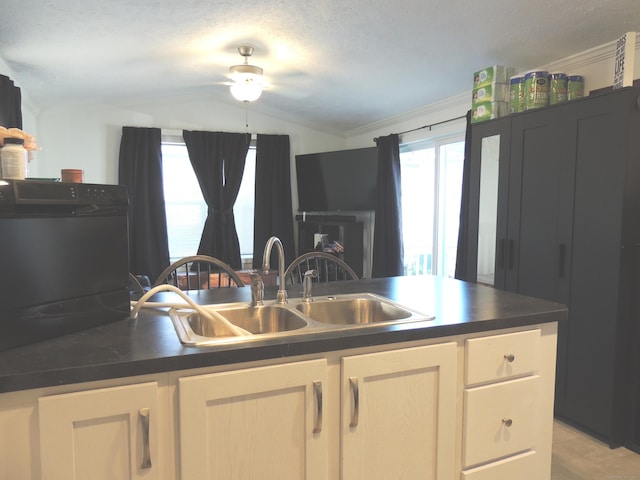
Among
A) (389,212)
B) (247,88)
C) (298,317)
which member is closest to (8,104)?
(247,88)

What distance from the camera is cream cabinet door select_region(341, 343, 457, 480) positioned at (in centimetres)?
135

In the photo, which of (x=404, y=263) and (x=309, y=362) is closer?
(x=309, y=362)

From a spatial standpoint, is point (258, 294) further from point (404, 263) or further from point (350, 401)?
point (404, 263)

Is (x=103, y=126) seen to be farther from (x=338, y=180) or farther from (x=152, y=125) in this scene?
(x=338, y=180)

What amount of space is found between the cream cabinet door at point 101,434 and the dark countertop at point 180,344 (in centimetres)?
5

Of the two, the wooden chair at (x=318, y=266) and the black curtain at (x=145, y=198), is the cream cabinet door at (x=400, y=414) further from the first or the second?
the black curtain at (x=145, y=198)

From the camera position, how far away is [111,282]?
4.61ft

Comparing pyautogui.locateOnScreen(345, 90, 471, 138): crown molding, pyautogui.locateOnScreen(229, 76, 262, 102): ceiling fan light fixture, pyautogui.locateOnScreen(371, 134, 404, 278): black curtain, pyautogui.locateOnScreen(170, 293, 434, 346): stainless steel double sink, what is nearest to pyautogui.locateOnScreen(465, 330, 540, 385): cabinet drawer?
pyautogui.locateOnScreen(170, 293, 434, 346): stainless steel double sink

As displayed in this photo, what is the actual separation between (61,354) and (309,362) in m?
0.65

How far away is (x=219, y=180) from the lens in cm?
523

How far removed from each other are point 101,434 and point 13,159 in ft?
2.57

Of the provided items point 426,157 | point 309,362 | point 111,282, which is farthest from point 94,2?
point 426,157

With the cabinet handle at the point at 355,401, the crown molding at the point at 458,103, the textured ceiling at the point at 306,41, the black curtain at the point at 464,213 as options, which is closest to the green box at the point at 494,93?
the textured ceiling at the point at 306,41

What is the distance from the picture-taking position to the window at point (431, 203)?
13.6 feet
